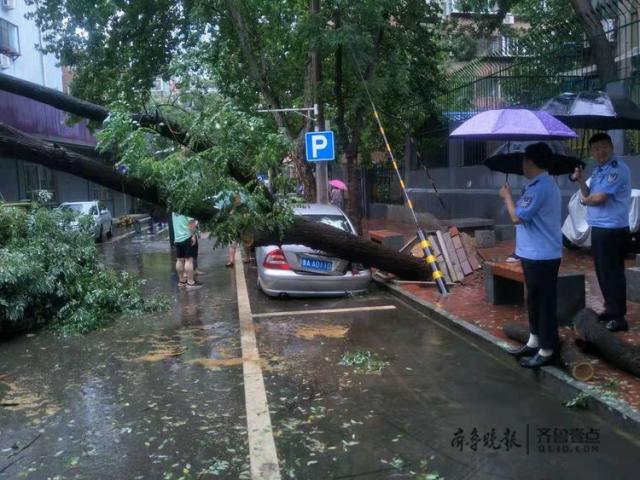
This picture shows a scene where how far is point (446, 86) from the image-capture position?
17594 mm

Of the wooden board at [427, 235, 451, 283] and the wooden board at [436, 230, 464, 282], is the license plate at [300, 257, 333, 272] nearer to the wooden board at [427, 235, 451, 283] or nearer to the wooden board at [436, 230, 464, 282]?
the wooden board at [427, 235, 451, 283]

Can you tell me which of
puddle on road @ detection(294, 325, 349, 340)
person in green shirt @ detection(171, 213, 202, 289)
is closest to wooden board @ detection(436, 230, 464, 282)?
puddle on road @ detection(294, 325, 349, 340)

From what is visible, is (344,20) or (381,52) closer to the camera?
(344,20)

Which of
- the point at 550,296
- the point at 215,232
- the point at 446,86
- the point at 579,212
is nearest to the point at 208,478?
the point at 550,296

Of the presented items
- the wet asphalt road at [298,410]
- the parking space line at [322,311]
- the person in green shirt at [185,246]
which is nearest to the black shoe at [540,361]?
the wet asphalt road at [298,410]

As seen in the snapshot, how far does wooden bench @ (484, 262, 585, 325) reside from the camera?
21.6ft

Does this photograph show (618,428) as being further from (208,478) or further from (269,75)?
(269,75)

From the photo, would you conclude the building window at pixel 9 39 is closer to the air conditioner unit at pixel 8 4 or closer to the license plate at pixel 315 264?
the air conditioner unit at pixel 8 4

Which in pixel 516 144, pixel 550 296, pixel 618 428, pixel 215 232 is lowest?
pixel 618 428

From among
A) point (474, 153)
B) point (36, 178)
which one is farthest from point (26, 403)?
point (36, 178)

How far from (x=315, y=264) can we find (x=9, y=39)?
24598 millimetres

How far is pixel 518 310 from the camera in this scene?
769 cm

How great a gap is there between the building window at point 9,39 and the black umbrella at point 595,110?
2591 cm

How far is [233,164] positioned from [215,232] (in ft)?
2.98
